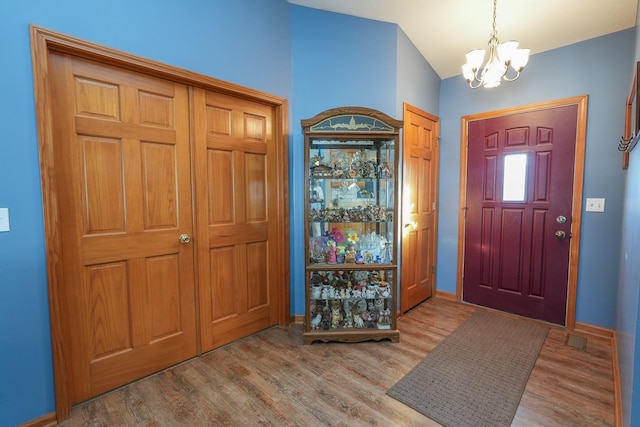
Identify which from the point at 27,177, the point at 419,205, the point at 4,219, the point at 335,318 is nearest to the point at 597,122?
the point at 419,205

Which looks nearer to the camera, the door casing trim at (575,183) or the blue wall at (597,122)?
the blue wall at (597,122)

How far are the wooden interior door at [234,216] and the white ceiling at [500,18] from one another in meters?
1.23

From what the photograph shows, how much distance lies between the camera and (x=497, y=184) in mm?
3064

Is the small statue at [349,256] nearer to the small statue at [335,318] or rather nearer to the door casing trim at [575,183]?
the small statue at [335,318]

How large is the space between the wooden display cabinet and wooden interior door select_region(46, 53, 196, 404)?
1.01 m

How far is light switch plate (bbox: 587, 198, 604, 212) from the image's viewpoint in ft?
8.27

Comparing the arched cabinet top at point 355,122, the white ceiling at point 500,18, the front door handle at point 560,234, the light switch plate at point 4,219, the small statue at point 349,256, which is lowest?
the small statue at point 349,256

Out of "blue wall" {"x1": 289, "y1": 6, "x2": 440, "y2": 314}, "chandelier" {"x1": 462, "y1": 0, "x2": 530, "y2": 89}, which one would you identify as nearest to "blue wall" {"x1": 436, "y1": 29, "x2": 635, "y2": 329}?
"chandelier" {"x1": 462, "y1": 0, "x2": 530, "y2": 89}

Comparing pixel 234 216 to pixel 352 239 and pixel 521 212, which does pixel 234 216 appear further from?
pixel 521 212

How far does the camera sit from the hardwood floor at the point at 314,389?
1636 mm

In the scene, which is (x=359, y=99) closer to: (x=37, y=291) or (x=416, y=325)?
(x=416, y=325)

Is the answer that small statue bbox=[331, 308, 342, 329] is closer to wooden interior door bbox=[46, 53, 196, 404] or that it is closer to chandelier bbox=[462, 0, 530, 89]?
wooden interior door bbox=[46, 53, 196, 404]

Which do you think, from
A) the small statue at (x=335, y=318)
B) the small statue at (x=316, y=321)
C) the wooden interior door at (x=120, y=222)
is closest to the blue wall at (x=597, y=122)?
the small statue at (x=335, y=318)

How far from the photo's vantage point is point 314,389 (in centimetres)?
188
